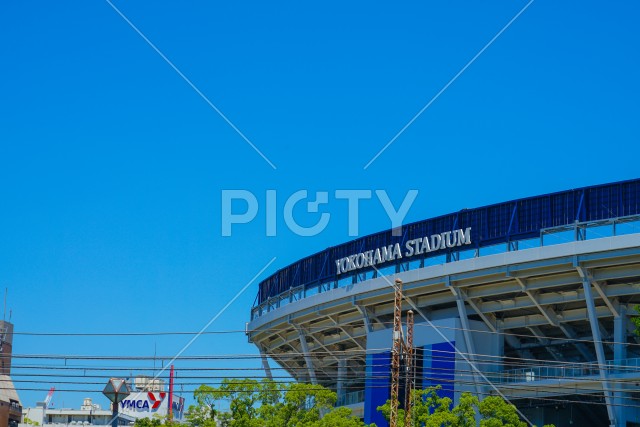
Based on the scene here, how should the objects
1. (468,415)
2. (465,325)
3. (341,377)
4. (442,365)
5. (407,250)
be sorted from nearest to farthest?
(468,415)
(442,365)
(465,325)
(407,250)
(341,377)

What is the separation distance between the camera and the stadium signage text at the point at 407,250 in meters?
79.2

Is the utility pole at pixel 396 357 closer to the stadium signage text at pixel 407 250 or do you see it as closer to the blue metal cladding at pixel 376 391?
the stadium signage text at pixel 407 250

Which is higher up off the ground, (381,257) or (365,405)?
(381,257)

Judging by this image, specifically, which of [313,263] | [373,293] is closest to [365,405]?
[373,293]

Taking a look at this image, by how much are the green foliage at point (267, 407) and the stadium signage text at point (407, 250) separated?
37.3ft

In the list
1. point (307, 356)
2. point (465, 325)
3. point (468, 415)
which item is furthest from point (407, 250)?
point (468, 415)

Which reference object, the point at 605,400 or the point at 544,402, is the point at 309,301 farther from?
the point at 605,400

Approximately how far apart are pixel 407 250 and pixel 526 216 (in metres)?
10.4

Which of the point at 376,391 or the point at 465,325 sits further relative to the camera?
the point at 376,391

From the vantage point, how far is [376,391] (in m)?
83.2

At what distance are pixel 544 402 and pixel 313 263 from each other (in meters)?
22.8

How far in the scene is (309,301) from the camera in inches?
3639

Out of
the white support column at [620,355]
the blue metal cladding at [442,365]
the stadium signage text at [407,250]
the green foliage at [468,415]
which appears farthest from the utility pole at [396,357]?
the stadium signage text at [407,250]

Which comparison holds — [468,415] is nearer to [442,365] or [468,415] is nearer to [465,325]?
[442,365]
